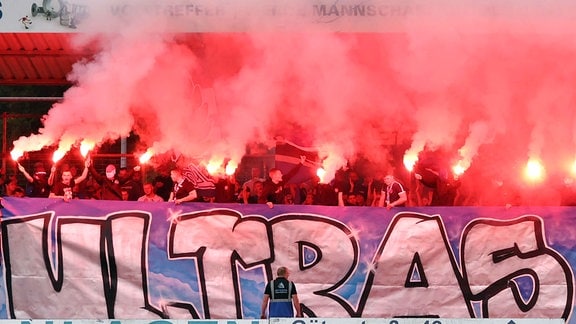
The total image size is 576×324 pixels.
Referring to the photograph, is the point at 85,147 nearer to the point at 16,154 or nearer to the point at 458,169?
the point at 16,154

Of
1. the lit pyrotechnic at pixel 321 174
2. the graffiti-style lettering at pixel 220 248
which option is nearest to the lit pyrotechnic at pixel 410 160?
the lit pyrotechnic at pixel 321 174

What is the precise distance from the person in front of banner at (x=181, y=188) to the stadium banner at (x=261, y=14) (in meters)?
2.01

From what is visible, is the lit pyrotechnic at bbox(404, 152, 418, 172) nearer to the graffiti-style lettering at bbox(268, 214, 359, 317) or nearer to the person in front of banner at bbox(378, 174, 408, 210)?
the person in front of banner at bbox(378, 174, 408, 210)

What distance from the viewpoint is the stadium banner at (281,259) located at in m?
12.8

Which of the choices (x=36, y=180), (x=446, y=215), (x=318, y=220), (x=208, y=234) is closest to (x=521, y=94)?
(x=446, y=215)

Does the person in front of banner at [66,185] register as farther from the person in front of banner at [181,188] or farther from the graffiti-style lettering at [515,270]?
the graffiti-style lettering at [515,270]

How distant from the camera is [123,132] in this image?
15133 millimetres

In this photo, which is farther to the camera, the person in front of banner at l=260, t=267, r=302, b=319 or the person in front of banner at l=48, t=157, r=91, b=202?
the person in front of banner at l=48, t=157, r=91, b=202

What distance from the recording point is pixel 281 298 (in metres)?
12.0

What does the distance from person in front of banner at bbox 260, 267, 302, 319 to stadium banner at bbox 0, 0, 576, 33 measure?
387 cm

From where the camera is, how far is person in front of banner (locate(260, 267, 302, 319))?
11961mm

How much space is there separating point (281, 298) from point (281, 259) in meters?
1.07

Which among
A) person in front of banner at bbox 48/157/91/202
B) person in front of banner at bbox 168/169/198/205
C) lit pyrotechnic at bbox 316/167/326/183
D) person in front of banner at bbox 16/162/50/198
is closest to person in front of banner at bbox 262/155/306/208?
lit pyrotechnic at bbox 316/167/326/183

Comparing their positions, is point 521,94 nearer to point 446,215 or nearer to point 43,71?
point 446,215
